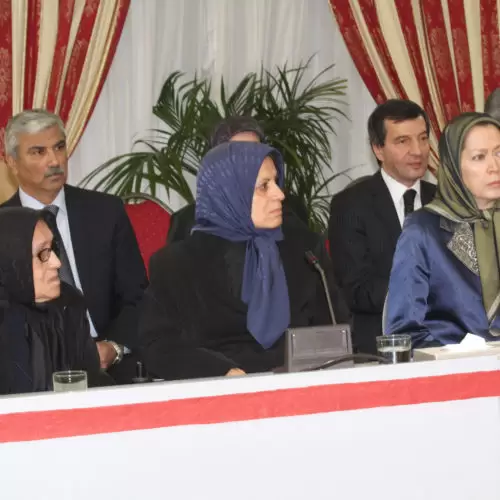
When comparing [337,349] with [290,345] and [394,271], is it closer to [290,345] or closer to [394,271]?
[290,345]

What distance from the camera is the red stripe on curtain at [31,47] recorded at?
16.9 feet

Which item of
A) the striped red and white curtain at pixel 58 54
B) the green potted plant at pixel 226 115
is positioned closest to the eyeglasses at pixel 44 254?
the green potted plant at pixel 226 115

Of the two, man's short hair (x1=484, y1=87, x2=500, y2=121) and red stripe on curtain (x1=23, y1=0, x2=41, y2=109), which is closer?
man's short hair (x1=484, y1=87, x2=500, y2=121)

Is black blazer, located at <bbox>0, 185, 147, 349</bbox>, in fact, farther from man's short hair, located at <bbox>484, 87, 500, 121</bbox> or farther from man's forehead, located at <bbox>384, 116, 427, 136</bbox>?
man's short hair, located at <bbox>484, 87, 500, 121</bbox>

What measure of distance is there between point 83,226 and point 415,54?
2.67 meters

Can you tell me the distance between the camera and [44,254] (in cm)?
283

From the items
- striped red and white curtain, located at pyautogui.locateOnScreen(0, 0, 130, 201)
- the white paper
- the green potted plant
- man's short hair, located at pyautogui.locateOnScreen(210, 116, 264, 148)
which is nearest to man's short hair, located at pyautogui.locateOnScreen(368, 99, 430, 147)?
man's short hair, located at pyautogui.locateOnScreen(210, 116, 264, 148)

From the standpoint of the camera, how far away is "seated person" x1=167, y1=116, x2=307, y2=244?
3.84 meters

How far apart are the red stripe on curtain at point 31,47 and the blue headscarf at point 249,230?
7.65 ft

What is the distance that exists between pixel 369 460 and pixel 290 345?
0.84ft

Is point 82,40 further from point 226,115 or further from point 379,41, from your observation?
point 379,41

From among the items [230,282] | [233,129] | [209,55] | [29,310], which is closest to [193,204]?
[233,129]

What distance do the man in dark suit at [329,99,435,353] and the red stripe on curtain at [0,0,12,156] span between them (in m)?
1.80

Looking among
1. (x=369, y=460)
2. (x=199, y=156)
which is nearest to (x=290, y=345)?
(x=369, y=460)
